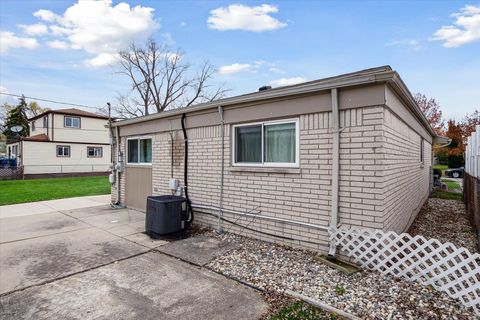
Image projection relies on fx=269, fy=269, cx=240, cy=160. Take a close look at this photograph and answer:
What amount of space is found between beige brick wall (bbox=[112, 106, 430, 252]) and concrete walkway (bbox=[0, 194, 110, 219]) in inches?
233

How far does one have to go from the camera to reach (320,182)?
14.8 ft

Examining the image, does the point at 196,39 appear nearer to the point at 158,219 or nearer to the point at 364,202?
the point at 158,219

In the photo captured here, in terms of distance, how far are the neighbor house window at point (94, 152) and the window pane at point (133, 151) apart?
19.6 metres

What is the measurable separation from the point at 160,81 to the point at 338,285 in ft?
99.7

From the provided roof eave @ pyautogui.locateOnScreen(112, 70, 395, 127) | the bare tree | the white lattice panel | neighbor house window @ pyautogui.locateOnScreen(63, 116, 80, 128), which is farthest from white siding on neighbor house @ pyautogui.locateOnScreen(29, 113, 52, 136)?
the white lattice panel

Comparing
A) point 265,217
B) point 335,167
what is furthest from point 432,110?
point 265,217

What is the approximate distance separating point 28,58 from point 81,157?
1173cm

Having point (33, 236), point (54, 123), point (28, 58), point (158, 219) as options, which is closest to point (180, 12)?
point (158, 219)

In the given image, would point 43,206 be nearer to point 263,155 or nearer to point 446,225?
point 263,155

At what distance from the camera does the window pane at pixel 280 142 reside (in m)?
4.95

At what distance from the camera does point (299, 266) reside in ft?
13.2

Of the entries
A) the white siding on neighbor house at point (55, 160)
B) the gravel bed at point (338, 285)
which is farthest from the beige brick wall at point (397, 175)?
the white siding on neighbor house at point (55, 160)

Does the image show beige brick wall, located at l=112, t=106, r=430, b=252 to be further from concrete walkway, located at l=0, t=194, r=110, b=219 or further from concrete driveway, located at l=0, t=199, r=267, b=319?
concrete walkway, located at l=0, t=194, r=110, b=219

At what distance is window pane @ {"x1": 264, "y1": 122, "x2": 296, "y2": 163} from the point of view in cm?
495
